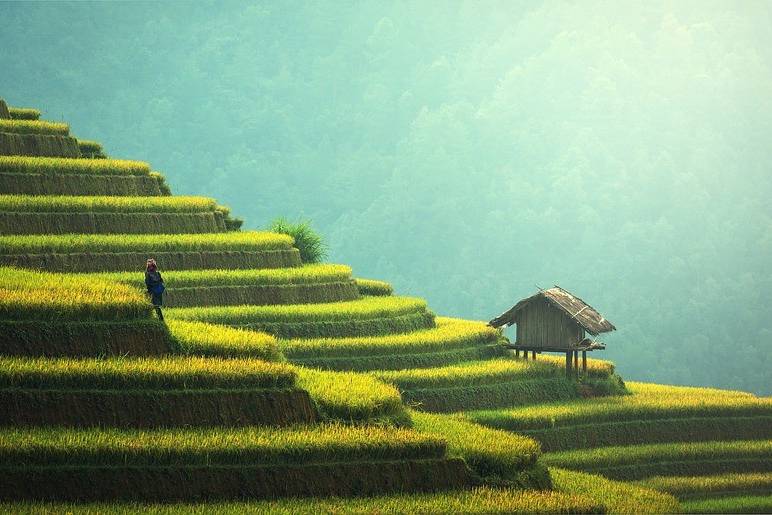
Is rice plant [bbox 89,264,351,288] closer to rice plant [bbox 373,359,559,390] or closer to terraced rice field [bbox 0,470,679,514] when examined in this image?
rice plant [bbox 373,359,559,390]

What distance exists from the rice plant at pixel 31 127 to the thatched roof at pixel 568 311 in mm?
15002

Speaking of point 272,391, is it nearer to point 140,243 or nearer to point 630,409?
point 140,243

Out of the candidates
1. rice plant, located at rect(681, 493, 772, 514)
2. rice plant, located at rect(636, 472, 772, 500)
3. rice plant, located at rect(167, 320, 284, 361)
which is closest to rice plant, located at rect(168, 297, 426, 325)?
rice plant, located at rect(167, 320, 284, 361)

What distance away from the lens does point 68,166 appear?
138ft

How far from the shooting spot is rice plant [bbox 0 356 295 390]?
26.1 metres

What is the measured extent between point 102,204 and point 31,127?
4.99m

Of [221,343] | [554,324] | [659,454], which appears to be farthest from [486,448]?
[554,324]

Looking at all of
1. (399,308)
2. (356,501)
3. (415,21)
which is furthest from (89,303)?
(415,21)

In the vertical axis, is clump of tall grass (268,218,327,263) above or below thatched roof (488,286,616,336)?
above

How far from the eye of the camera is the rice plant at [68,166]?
4134cm

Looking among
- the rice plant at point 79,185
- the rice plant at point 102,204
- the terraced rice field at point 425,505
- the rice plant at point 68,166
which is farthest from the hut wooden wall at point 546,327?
the rice plant at point 68,166

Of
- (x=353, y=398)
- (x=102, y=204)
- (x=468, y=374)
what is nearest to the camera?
(x=353, y=398)

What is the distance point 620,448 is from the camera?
40.3m

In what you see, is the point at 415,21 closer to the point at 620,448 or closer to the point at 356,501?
the point at 620,448
